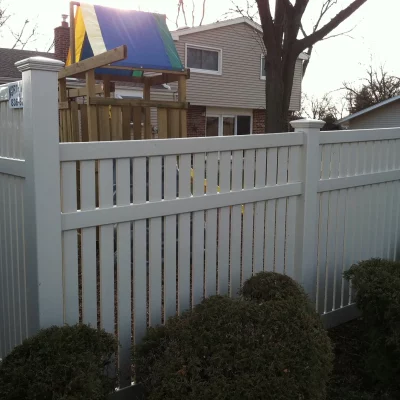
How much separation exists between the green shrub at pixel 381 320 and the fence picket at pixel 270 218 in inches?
24.6

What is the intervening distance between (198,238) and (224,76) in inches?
676

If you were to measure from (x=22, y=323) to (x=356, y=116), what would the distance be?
24.7 m

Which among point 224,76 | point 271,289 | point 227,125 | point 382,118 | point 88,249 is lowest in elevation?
point 271,289

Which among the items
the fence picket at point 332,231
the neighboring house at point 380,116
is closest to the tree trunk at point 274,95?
the fence picket at point 332,231

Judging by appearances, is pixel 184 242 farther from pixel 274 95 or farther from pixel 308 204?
pixel 274 95

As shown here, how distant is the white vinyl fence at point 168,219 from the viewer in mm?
2424

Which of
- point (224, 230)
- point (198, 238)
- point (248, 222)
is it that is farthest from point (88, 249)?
point (248, 222)

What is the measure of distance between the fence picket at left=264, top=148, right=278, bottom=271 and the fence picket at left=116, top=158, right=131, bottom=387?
116 cm

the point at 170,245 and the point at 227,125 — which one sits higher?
the point at 227,125

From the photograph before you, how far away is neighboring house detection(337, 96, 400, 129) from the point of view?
23.1 meters

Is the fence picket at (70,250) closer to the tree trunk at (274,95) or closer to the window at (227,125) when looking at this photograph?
the tree trunk at (274,95)

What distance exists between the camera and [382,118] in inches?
947

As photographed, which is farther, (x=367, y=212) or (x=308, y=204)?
(x=367, y=212)

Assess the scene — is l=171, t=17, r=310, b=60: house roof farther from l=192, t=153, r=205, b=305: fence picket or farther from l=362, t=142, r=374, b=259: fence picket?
l=192, t=153, r=205, b=305: fence picket
